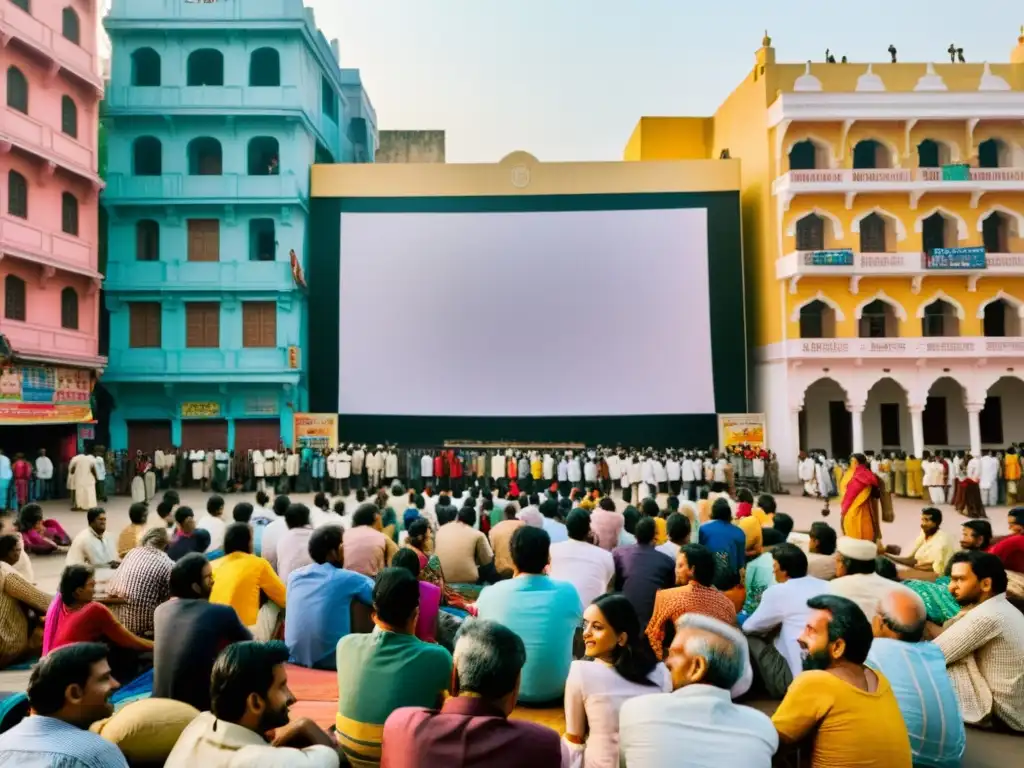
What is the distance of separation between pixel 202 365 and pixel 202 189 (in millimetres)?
5036

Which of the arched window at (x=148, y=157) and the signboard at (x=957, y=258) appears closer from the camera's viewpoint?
the signboard at (x=957, y=258)

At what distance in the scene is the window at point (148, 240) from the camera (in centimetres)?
2078

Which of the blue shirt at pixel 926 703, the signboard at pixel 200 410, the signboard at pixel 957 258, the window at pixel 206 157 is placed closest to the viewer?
the blue shirt at pixel 926 703

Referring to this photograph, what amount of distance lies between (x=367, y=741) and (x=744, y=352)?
66.3 ft

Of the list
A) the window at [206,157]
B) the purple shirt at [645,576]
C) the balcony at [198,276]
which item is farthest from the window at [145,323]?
the purple shirt at [645,576]

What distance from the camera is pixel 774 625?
3.90 m

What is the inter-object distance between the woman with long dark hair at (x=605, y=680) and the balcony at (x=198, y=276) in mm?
19241

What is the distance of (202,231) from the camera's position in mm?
20875

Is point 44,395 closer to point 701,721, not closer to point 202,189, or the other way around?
point 202,189

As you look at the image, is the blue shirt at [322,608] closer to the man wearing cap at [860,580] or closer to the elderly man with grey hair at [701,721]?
the elderly man with grey hair at [701,721]

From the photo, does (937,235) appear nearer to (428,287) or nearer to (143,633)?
(428,287)

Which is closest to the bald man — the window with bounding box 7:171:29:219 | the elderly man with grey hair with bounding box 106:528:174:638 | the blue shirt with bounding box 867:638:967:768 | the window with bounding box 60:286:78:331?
the blue shirt with bounding box 867:638:967:768

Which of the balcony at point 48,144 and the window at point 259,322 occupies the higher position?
Result: the balcony at point 48,144

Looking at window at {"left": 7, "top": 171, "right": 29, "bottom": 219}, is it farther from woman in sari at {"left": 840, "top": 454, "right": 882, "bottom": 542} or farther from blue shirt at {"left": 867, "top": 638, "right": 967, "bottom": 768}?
blue shirt at {"left": 867, "top": 638, "right": 967, "bottom": 768}
